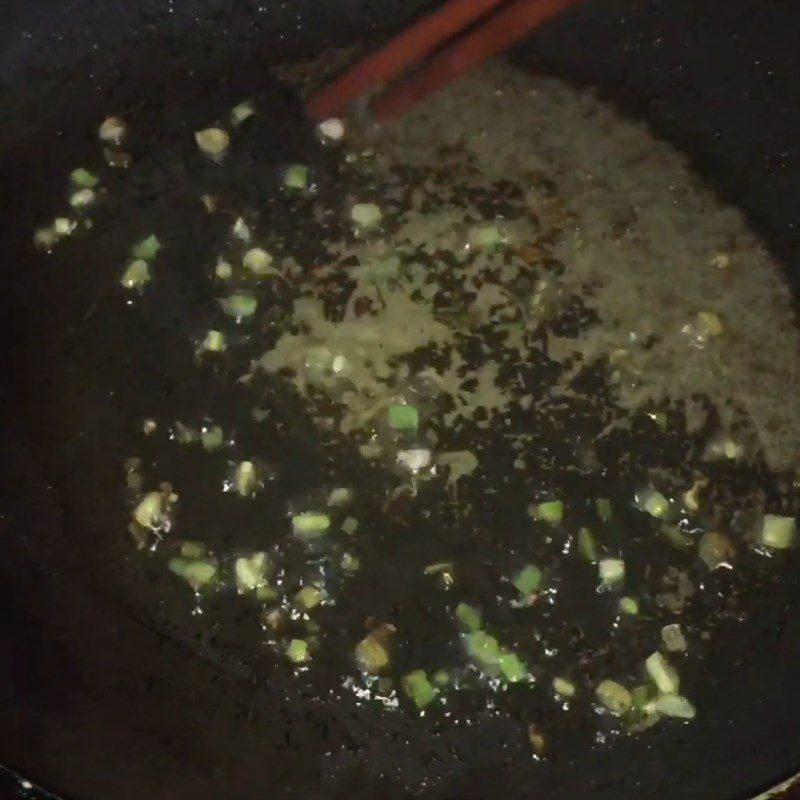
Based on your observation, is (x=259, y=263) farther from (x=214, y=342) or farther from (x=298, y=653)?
(x=298, y=653)

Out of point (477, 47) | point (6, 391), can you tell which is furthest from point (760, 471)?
point (6, 391)

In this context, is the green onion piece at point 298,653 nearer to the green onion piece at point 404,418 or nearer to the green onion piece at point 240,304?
the green onion piece at point 404,418

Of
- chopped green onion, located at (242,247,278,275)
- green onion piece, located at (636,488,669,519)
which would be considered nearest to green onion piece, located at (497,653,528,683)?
green onion piece, located at (636,488,669,519)

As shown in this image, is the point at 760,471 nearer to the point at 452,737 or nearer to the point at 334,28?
the point at 452,737

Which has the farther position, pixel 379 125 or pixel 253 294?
pixel 379 125

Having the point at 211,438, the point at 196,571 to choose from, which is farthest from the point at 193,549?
the point at 211,438

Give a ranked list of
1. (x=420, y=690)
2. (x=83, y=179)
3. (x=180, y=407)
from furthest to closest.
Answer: (x=83, y=179), (x=180, y=407), (x=420, y=690)
